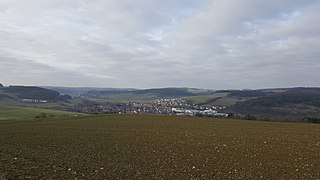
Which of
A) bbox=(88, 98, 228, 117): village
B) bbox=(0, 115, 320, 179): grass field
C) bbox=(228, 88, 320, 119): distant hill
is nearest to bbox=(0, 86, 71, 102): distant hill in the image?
bbox=(88, 98, 228, 117): village

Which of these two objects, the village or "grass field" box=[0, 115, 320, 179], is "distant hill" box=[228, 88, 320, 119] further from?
"grass field" box=[0, 115, 320, 179]

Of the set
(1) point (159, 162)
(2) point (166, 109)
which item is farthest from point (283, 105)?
(1) point (159, 162)

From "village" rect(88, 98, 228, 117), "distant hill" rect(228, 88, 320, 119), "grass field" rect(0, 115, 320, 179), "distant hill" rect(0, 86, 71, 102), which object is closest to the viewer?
"grass field" rect(0, 115, 320, 179)

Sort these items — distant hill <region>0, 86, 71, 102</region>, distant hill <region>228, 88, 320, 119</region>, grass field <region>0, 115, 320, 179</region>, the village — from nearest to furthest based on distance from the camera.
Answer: grass field <region>0, 115, 320, 179</region>
the village
distant hill <region>228, 88, 320, 119</region>
distant hill <region>0, 86, 71, 102</region>

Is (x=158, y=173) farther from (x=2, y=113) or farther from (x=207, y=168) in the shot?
(x=2, y=113)

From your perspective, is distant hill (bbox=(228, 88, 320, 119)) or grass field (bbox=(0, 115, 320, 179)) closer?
grass field (bbox=(0, 115, 320, 179))

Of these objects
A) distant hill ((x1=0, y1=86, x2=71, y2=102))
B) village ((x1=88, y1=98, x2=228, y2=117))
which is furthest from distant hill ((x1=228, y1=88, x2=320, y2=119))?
distant hill ((x1=0, y1=86, x2=71, y2=102))

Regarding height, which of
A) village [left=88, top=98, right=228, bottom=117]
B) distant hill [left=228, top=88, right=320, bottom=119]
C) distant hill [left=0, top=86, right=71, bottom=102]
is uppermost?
distant hill [left=0, top=86, right=71, bottom=102]

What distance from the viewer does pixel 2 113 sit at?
83.2 meters

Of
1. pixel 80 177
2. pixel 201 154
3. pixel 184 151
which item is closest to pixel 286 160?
pixel 201 154

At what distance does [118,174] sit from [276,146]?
50.2 feet

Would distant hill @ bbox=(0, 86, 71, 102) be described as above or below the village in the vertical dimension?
above

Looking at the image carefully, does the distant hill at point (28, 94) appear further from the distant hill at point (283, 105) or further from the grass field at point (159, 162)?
the grass field at point (159, 162)

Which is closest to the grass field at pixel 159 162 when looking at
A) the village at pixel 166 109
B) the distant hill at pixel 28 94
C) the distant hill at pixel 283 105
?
the village at pixel 166 109
